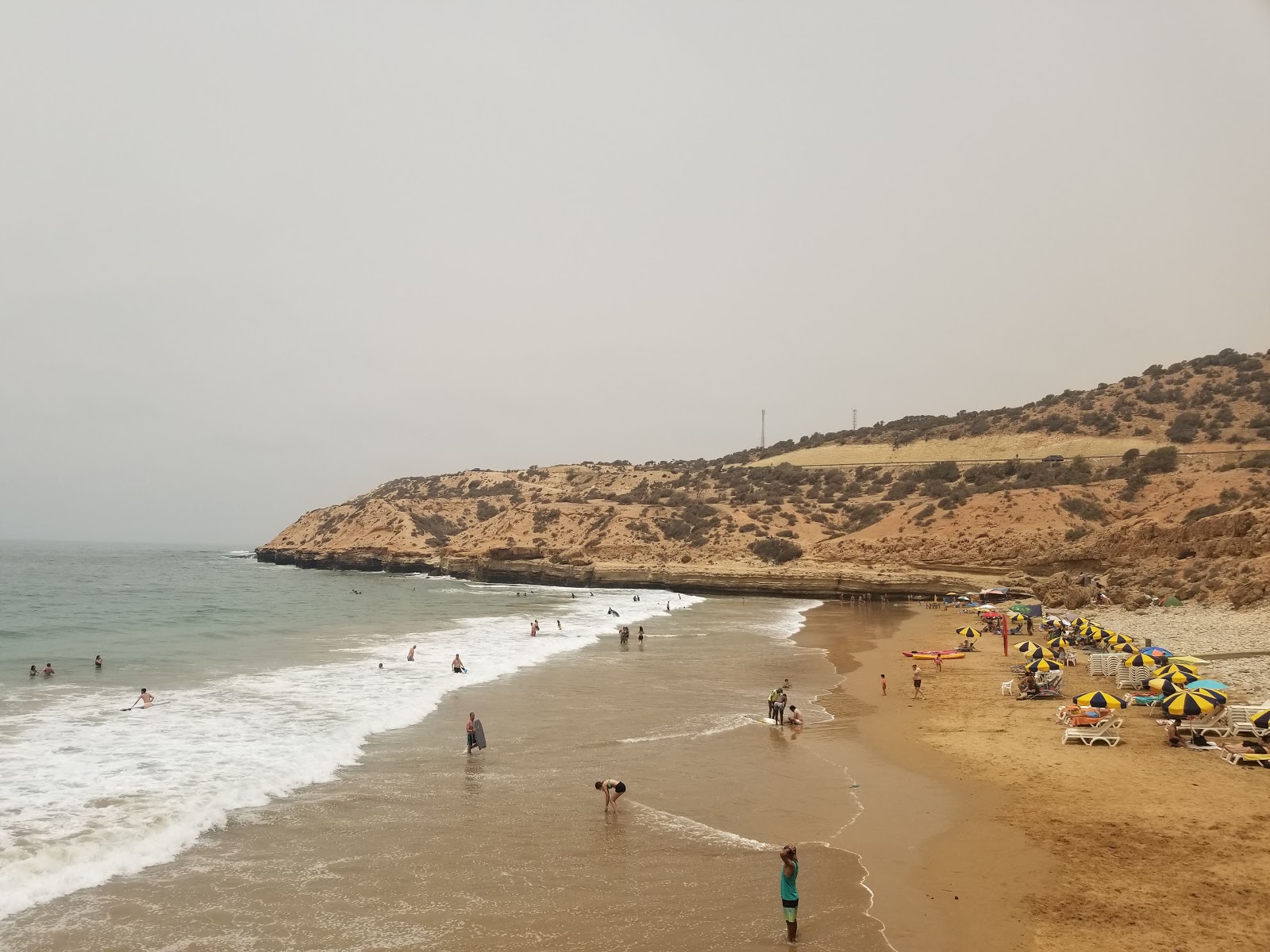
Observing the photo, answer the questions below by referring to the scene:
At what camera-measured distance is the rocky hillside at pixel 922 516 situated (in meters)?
47.1

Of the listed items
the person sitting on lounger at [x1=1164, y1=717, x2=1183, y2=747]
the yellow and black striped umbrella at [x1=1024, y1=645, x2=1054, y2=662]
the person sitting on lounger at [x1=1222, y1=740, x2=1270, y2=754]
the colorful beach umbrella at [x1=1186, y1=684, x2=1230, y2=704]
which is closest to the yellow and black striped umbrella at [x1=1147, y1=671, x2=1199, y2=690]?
the colorful beach umbrella at [x1=1186, y1=684, x2=1230, y2=704]

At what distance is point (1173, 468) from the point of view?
209 feet

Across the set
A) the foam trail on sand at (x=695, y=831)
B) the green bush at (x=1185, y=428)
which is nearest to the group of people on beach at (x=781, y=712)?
the foam trail on sand at (x=695, y=831)

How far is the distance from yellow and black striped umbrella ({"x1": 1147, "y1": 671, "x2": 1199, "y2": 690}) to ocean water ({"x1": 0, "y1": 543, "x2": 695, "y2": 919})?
631 inches

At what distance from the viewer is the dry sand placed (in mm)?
8758

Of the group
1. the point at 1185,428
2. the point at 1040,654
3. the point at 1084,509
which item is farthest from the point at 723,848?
the point at 1185,428

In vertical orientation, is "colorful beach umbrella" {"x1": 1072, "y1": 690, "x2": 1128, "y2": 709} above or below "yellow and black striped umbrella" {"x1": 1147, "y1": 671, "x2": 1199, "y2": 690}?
below

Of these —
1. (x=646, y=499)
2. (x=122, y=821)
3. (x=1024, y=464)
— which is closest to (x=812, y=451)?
(x=646, y=499)

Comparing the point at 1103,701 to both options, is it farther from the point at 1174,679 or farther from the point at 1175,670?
the point at 1175,670

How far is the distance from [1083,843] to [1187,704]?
632 centimetres

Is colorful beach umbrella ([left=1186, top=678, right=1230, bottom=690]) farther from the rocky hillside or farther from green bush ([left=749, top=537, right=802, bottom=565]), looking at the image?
green bush ([left=749, top=537, right=802, bottom=565])

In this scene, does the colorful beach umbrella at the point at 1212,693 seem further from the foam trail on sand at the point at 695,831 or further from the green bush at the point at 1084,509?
the green bush at the point at 1084,509

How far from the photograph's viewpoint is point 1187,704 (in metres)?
15.5

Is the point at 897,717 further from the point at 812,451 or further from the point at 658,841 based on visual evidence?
the point at 812,451
